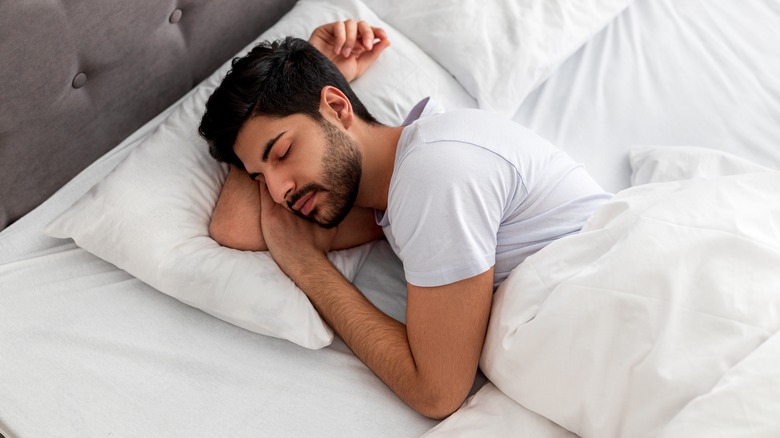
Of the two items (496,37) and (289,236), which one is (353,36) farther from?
(289,236)

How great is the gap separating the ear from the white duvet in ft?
1.48

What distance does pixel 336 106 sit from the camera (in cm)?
137

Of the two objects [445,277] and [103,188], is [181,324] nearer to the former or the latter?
[103,188]

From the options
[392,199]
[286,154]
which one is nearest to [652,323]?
[392,199]

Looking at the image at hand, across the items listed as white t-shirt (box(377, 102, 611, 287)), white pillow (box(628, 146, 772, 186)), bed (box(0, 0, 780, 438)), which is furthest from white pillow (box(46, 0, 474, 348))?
white pillow (box(628, 146, 772, 186))

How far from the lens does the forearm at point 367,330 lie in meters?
1.16

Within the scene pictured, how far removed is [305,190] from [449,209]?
31cm

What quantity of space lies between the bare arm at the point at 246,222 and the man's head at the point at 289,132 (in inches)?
1.5

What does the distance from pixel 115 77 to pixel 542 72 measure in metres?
0.97

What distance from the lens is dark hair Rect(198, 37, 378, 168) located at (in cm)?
133

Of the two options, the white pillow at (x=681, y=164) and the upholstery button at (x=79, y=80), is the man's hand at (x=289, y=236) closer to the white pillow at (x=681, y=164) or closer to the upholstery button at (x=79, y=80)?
the upholstery button at (x=79, y=80)

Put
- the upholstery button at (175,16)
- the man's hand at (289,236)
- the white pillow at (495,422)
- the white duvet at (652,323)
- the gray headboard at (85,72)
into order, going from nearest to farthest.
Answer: the white duvet at (652,323), the white pillow at (495,422), the gray headboard at (85,72), the man's hand at (289,236), the upholstery button at (175,16)

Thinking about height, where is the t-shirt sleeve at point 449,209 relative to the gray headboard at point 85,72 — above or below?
below

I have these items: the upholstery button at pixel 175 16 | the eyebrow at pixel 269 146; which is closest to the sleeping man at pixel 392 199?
the eyebrow at pixel 269 146
